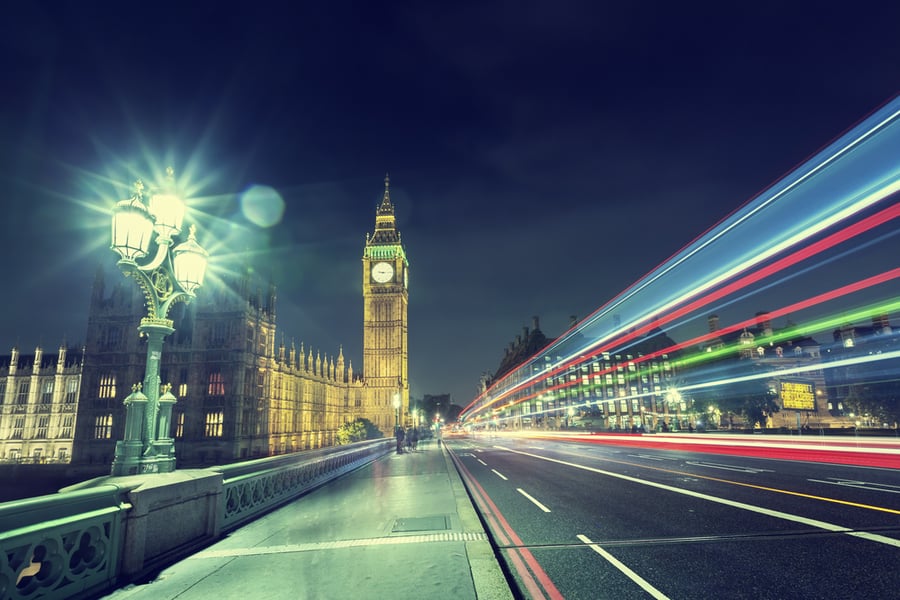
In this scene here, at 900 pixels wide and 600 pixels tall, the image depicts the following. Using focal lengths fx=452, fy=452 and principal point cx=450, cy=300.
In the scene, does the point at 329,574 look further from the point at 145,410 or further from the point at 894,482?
the point at 894,482

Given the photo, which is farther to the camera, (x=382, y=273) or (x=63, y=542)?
(x=382, y=273)

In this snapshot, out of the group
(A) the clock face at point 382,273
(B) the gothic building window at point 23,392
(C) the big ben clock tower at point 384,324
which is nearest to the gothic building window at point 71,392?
(B) the gothic building window at point 23,392

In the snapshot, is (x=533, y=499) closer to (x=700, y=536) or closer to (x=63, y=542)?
(x=700, y=536)

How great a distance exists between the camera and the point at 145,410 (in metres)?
7.96

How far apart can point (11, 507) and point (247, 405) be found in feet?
194

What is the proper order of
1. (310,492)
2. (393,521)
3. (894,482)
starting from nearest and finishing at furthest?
(393,521), (894,482), (310,492)

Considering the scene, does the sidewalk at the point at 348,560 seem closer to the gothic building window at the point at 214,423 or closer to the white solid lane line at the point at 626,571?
the white solid lane line at the point at 626,571

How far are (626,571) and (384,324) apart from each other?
102 metres

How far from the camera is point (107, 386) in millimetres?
58781

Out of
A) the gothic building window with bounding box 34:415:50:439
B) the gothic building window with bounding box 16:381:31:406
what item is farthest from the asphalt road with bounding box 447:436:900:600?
the gothic building window with bounding box 16:381:31:406

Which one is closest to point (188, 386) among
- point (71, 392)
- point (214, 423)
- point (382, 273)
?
point (214, 423)

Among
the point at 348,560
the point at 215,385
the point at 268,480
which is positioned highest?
the point at 215,385

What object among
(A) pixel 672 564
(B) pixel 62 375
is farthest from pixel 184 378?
(A) pixel 672 564

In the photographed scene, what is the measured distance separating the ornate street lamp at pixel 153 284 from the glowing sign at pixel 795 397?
52.4 metres
